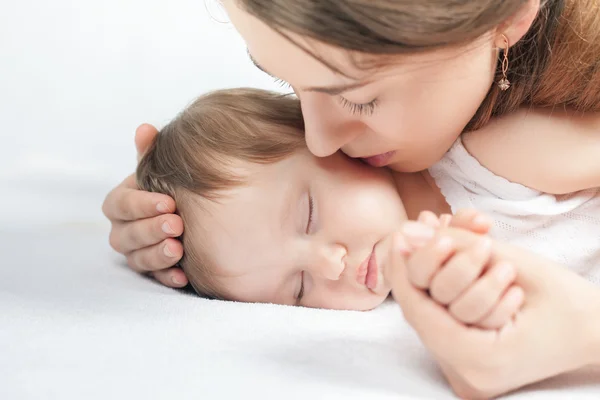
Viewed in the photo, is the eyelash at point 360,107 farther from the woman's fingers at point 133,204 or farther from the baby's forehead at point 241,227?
the woman's fingers at point 133,204

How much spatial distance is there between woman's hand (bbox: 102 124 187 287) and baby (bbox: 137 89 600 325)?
0.02 m

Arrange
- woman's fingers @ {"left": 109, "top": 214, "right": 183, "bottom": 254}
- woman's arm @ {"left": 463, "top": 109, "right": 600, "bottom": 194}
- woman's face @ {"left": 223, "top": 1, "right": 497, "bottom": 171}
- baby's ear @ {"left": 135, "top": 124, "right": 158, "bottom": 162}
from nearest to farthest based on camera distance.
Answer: woman's face @ {"left": 223, "top": 1, "right": 497, "bottom": 171} < woman's arm @ {"left": 463, "top": 109, "right": 600, "bottom": 194} < woman's fingers @ {"left": 109, "top": 214, "right": 183, "bottom": 254} < baby's ear @ {"left": 135, "top": 124, "right": 158, "bottom": 162}

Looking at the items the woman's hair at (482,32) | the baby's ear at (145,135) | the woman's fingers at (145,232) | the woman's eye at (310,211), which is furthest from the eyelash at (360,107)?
the baby's ear at (145,135)

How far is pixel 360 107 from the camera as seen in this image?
0.99 meters

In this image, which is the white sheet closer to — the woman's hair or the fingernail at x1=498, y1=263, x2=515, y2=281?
the fingernail at x1=498, y1=263, x2=515, y2=281

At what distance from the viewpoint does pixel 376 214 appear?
3.84 ft

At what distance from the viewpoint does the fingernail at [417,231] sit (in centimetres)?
79

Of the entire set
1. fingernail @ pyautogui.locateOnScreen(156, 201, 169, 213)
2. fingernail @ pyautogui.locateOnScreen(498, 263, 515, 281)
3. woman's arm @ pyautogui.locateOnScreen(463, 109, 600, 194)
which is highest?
fingernail @ pyautogui.locateOnScreen(498, 263, 515, 281)

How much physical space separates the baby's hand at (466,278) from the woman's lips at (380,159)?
1.19 feet

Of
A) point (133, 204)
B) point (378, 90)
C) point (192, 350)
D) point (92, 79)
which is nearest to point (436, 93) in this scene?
point (378, 90)

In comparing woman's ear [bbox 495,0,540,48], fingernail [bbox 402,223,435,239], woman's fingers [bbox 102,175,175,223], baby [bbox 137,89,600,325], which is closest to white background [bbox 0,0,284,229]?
woman's fingers [bbox 102,175,175,223]

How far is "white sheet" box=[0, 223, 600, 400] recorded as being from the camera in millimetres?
769

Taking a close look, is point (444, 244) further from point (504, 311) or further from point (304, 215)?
point (304, 215)

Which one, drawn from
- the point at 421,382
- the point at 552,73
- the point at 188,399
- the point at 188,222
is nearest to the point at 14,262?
the point at 188,222
